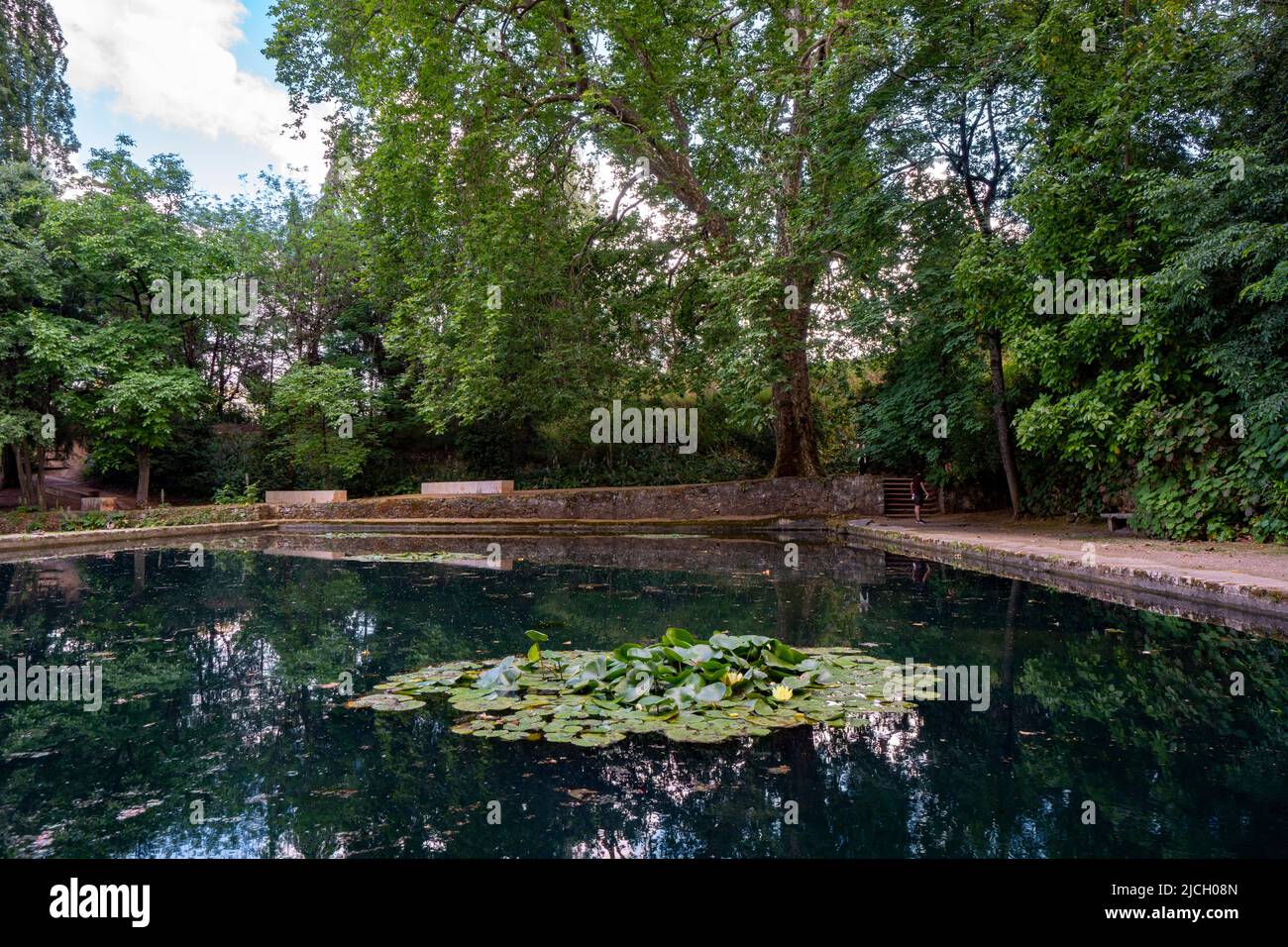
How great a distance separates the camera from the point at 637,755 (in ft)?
10.1

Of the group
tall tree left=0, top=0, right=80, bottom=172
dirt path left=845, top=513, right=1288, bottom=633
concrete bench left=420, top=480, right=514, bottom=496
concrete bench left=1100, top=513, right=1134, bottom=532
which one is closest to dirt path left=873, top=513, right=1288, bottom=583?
dirt path left=845, top=513, right=1288, bottom=633

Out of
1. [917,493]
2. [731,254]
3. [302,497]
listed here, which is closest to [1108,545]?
[917,493]

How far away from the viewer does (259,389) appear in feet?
70.8

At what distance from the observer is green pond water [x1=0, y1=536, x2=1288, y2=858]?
2.40 metres

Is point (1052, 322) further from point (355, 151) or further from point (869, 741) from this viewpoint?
point (355, 151)

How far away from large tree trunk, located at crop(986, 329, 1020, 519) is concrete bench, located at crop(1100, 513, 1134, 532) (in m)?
2.03

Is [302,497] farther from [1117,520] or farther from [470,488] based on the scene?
[1117,520]

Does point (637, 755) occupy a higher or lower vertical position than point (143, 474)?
lower

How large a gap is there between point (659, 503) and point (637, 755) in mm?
13525

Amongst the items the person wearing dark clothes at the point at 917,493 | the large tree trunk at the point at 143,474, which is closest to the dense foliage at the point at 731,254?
the large tree trunk at the point at 143,474

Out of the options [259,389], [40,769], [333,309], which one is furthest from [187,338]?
[40,769]

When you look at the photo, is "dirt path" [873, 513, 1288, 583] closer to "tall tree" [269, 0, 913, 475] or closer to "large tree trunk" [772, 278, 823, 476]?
"large tree trunk" [772, 278, 823, 476]
